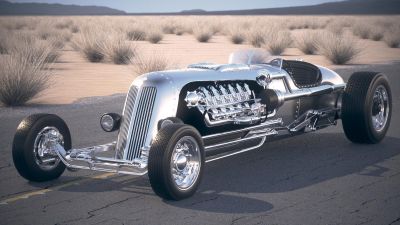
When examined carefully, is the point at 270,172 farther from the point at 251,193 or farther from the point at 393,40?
the point at 393,40

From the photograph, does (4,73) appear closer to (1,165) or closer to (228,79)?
(1,165)

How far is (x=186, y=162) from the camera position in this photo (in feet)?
22.8

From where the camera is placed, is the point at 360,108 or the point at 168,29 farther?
the point at 168,29

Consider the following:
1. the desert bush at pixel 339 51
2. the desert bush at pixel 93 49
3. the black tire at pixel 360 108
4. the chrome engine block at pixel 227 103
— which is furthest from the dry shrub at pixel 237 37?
the chrome engine block at pixel 227 103

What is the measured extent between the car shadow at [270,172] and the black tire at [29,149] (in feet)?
1.30

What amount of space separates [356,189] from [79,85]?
13.5 meters

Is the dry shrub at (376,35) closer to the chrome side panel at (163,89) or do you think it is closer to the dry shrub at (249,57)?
the dry shrub at (249,57)

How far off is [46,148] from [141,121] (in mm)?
1301

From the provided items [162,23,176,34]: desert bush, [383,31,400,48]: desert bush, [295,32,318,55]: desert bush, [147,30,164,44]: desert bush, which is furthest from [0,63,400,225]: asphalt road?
[162,23,176,34]: desert bush

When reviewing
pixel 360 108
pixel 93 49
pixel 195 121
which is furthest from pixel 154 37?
pixel 195 121

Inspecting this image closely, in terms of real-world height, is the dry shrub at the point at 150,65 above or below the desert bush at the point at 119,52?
above

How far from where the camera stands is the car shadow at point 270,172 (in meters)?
6.89

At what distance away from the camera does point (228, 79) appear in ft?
26.7

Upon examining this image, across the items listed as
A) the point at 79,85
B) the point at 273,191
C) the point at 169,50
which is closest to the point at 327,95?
the point at 273,191
